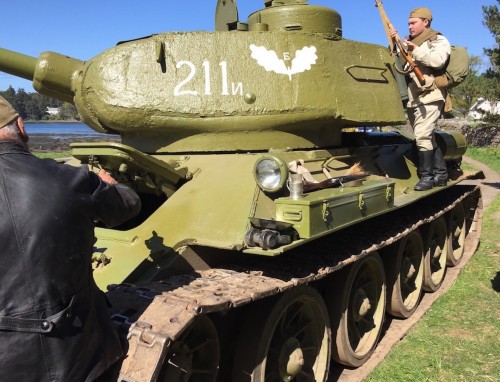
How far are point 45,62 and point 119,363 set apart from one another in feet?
13.2

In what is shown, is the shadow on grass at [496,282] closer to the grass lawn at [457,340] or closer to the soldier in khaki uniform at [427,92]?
the grass lawn at [457,340]

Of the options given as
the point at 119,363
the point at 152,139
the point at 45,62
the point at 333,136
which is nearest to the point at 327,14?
the point at 333,136

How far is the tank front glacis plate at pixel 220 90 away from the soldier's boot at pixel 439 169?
1.66 metres

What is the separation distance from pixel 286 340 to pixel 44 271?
2.33m

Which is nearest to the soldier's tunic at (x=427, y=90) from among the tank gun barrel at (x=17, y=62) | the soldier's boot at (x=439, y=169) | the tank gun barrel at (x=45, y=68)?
the soldier's boot at (x=439, y=169)

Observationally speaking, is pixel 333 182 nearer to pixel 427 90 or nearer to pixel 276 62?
pixel 276 62

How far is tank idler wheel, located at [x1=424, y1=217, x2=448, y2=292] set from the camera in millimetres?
7254

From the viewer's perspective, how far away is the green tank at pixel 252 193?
3.58 meters

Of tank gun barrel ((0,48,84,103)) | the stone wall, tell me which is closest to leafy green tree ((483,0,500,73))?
the stone wall

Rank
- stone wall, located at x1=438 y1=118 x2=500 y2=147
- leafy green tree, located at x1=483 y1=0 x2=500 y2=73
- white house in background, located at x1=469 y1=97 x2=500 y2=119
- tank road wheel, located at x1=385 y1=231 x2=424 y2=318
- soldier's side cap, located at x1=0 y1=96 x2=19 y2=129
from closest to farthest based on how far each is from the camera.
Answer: soldier's side cap, located at x1=0 y1=96 x2=19 y2=129 → tank road wheel, located at x1=385 y1=231 x2=424 y2=318 → leafy green tree, located at x1=483 y1=0 x2=500 y2=73 → white house in background, located at x1=469 y1=97 x2=500 y2=119 → stone wall, located at x1=438 y1=118 x2=500 y2=147

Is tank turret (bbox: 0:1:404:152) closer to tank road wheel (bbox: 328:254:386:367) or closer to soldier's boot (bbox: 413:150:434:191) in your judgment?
soldier's boot (bbox: 413:150:434:191)

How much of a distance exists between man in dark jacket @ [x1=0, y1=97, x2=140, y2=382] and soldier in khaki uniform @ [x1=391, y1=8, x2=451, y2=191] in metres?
4.52

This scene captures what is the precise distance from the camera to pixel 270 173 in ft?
13.6

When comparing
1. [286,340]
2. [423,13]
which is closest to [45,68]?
[286,340]
